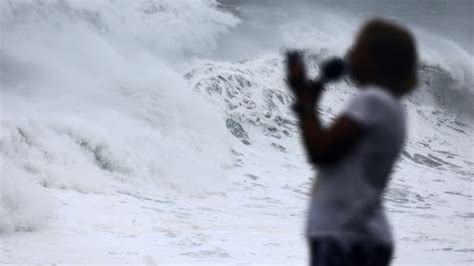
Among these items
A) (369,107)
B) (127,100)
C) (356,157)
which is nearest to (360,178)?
(356,157)

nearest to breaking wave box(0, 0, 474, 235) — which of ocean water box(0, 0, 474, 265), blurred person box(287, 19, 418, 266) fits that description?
ocean water box(0, 0, 474, 265)

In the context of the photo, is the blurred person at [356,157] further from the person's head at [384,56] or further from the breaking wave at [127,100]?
the breaking wave at [127,100]

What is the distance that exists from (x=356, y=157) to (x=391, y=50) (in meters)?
0.30

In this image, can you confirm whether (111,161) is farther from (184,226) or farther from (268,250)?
(268,250)

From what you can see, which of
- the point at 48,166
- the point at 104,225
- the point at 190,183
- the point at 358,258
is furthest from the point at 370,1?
the point at 358,258

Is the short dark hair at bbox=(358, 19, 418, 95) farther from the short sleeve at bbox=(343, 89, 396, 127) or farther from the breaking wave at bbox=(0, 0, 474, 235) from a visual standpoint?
the breaking wave at bbox=(0, 0, 474, 235)

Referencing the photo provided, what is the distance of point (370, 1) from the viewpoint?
110 feet

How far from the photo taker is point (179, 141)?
15.9m

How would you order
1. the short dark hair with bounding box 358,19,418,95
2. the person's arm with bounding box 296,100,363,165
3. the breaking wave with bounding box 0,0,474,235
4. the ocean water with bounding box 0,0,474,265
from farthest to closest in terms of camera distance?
the breaking wave with bounding box 0,0,474,235
the ocean water with bounding box 0,0,474,265
the short dark hair with bounding box 358,19,418,95
the person's arm with bounding box 296,100,363,165

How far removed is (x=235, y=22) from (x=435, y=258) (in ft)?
65.8

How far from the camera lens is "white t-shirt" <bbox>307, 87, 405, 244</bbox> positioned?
1795 millimetres

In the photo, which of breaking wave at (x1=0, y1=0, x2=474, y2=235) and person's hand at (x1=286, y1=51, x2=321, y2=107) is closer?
person's hand at (x1=286, y1=51, x2=321, y2=107)

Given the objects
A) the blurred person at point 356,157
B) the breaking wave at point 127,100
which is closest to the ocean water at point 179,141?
the breaking wave at point 127,100

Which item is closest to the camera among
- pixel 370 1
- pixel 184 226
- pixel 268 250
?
pixel 268 250
